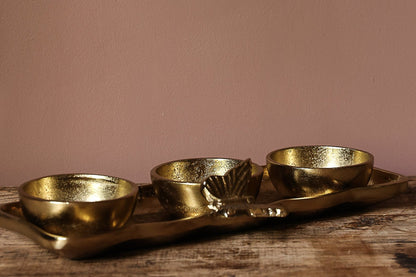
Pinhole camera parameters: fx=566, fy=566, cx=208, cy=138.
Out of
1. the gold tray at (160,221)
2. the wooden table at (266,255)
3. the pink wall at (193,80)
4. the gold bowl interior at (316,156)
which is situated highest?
the pink wall at (193,80)

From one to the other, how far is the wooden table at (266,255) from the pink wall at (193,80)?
37 centimetres

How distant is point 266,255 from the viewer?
0.71 meters

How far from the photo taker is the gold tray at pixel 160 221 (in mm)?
681

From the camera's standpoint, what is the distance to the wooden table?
666 mm

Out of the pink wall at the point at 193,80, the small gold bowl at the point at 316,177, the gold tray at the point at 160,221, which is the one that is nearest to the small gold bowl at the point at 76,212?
the gold tray at the point at 160,221

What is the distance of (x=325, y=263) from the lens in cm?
69

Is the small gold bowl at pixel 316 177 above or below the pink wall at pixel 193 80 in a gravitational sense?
below

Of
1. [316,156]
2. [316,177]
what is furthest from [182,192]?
[316,156]

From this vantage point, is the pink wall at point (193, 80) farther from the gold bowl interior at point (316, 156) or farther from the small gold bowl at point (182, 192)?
the small gold bowl at point (182, 192)

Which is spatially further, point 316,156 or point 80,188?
point 316,156

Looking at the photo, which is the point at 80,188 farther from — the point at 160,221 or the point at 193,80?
the point at 193,80

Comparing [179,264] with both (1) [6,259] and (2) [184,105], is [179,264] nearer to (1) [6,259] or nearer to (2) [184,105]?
(1) [6,259]

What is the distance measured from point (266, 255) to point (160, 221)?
7.1 inches

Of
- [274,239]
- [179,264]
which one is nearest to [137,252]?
[179,264]
